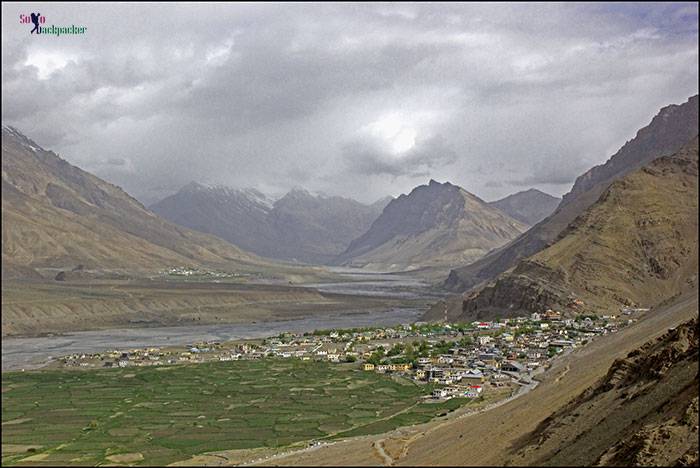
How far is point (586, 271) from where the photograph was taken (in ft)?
373

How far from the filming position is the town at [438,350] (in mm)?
71625

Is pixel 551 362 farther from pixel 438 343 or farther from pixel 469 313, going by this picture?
pixel 469 313

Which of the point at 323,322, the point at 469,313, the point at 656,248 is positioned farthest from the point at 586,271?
the point at 323,322

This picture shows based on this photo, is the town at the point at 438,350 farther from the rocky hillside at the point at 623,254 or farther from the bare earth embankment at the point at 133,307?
the bare earth embankment at the point at 133,307

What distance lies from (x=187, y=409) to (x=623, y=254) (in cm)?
7917

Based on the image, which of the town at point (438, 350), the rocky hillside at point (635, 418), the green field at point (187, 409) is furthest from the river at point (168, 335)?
the rocky hillside at point (635, 418)

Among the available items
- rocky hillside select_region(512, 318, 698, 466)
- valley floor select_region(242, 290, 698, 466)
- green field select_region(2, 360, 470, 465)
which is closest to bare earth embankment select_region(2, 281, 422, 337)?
green field select_region(2, 360, 470, 465)

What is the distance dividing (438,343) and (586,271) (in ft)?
110

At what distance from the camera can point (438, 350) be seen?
88625 mm

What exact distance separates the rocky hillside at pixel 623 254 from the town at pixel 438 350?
7126 mm

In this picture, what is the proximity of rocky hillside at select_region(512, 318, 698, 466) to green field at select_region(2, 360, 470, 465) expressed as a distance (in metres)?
18.7

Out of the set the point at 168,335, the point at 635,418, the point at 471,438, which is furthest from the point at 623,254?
the point at 635,418

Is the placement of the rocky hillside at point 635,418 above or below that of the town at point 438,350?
above

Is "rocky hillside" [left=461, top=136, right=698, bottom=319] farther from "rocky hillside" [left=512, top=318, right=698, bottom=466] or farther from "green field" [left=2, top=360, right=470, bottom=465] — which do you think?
"rocky hillside" [left=512, top=318, right=698, bottom=466]
